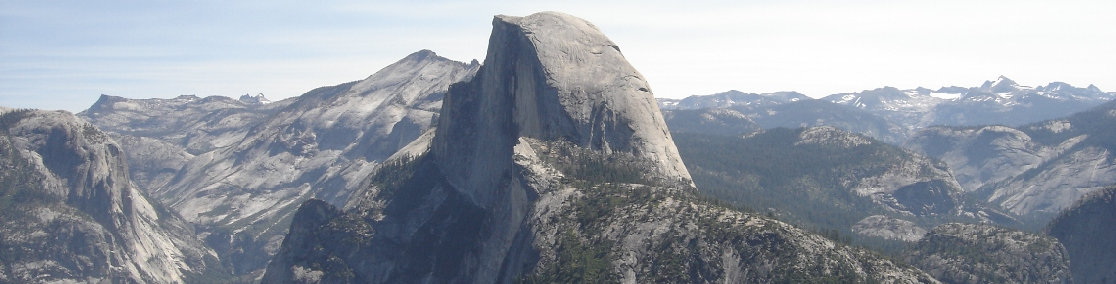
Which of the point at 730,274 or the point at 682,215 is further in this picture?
the point at 682,215

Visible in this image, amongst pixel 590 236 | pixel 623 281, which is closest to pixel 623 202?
pixel 590 236

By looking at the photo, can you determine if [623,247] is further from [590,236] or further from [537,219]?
[537,219]

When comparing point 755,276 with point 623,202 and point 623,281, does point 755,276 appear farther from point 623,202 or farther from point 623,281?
point 623,202

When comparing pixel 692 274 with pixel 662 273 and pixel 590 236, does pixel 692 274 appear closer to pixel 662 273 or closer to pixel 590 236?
pixel 662 273

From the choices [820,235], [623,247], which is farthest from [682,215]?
[820,235]

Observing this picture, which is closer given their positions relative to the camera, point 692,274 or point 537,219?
point 692,274

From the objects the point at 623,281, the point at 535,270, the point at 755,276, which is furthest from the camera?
the point at 535,270

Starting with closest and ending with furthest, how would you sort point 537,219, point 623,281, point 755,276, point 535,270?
point 755,276 < point 623,281 < point 535,270 < point 537,219

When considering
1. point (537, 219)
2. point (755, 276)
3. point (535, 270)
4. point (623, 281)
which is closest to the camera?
point (755, 276)
